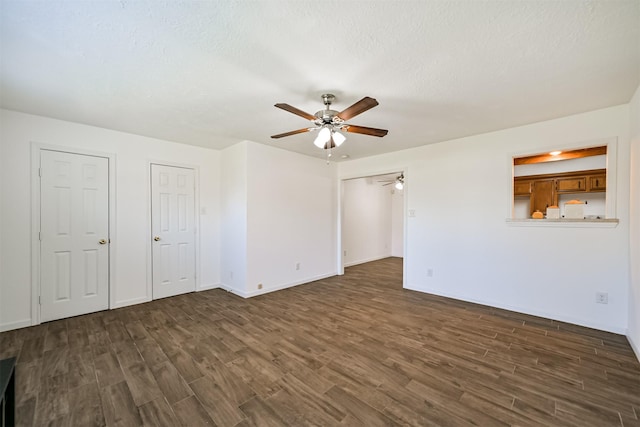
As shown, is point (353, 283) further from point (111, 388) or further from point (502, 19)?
point (502, 19)

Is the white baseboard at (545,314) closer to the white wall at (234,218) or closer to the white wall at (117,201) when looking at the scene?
the white wall at (234,218)

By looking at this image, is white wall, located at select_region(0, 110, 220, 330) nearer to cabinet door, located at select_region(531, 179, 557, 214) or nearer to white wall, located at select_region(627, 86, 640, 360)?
white wall, located at select_region(627, 86, 640, 360)

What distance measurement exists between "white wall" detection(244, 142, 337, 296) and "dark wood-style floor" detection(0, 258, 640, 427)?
103 cm

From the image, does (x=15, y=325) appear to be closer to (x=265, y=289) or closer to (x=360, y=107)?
(x=265, y=289)

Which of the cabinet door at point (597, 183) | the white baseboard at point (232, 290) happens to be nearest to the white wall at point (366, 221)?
the white baseboard at point (232, 290)

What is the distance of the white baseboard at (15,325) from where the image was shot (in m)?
2.93

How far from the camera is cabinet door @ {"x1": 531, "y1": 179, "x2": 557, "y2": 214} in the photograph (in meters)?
4.83

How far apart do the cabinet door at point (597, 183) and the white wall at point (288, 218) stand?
4582 millimetres

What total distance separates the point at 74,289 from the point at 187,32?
3.68 meters

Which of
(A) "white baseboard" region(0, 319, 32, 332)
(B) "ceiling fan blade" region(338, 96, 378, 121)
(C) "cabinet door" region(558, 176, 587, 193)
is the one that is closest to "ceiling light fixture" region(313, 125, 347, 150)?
(B) "ceiling fan blade" region(338, 96, 378, 121)

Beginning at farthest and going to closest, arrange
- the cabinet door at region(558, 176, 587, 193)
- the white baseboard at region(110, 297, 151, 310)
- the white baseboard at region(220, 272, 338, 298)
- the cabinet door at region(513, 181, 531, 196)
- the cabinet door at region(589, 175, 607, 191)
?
1. the cabinet door at region(513, 181, 531, 196)
2. the cabinet door at region(558, 176, 587, 193)
3. the cabinet door at region(589, 175, 607, 191)
4. the white baseboard at region(220, 272, 338, 298)
5. the white baseboard at region(110, 297, 151, 310)

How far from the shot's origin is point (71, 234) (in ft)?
11.1

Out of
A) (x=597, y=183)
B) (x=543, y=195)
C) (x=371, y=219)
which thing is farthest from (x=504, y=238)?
(x=371, y=219)

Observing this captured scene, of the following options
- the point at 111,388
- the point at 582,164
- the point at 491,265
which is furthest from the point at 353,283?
the point at 582,164
